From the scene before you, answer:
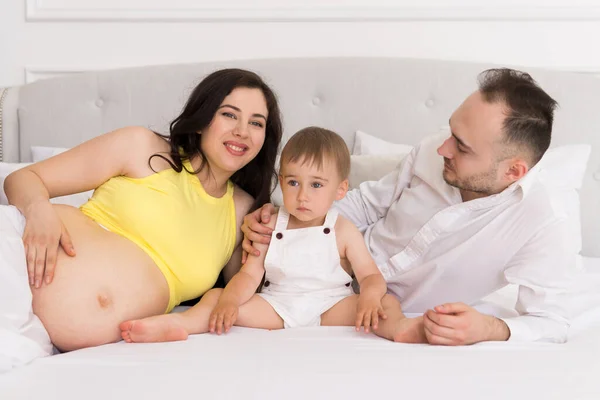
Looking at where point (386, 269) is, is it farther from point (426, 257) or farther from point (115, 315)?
point (115, 315)

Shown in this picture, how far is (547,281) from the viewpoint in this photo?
5.70 feet

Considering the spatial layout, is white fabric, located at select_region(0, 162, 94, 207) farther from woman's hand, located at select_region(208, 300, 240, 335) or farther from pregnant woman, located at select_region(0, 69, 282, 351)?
woman's hand, located at select_region(208, 300, 240, 335)

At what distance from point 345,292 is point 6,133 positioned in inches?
74.4

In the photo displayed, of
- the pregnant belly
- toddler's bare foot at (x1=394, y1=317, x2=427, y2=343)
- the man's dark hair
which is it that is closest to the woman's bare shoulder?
the pregnant belly

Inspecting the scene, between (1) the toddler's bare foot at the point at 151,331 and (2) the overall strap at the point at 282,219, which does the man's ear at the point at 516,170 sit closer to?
(2) the overall strap at the point at 282,219

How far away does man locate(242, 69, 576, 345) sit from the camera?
1.74 metres

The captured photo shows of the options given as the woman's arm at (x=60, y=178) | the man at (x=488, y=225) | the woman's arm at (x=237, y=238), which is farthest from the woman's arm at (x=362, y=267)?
the woman's arm at (x=60, y=178)

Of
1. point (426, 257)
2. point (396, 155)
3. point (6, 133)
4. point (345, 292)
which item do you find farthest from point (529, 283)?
point (6, 133)

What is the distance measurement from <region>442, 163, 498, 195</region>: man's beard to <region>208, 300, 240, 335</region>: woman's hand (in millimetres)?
723

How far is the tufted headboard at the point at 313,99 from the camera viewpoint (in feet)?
9.25

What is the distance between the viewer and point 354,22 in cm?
305

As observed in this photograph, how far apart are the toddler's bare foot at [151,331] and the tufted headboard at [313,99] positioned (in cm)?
144

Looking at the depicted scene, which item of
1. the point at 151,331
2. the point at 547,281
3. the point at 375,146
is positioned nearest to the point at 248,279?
the point at 151,331

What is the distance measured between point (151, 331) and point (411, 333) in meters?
0.64
